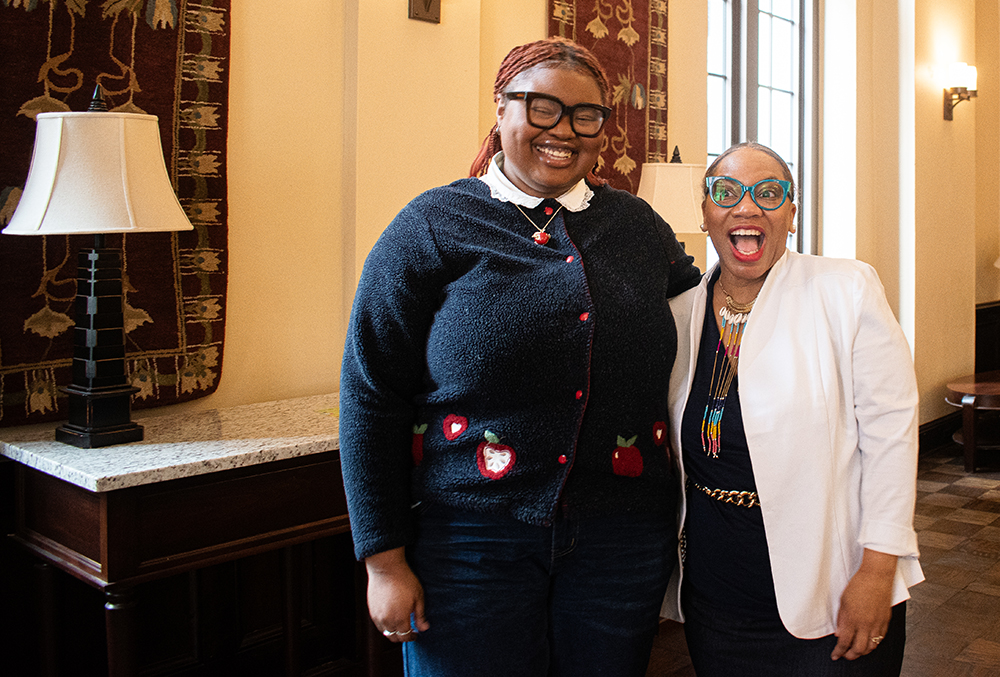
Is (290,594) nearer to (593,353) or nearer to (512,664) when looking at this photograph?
(512,664)

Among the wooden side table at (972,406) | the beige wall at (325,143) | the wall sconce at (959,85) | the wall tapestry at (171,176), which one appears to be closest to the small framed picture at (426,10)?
the beige wall at (325,143)

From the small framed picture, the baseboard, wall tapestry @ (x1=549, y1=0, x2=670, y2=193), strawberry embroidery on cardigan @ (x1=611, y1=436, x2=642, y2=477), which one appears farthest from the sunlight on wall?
strawberry embroidery on cardigan @ (x1=611, y1=436, x2=642, y2=477)

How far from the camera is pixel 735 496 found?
1.54m

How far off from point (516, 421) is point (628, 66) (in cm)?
275

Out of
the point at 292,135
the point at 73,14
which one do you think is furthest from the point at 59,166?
the point at 292,135

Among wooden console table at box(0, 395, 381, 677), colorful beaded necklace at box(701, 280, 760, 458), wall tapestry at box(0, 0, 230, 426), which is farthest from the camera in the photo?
wall tapestry at box(0, 0, 230, 426)

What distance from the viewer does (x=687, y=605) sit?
1.62m

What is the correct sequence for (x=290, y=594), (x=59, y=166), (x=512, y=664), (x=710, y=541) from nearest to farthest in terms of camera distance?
(x=512, y=664) < (x=710, y=541) < (x=59, y=166) < (x=290, y=594)

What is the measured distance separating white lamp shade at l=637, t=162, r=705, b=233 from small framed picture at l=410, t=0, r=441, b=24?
977 mm

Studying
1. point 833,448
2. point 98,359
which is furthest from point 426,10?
point 833,448

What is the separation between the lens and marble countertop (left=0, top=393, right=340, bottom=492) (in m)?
1.86

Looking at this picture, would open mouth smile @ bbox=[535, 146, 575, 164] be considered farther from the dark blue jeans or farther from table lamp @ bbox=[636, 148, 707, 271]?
table lamp @ bbox=[636, 148, 707, 271]

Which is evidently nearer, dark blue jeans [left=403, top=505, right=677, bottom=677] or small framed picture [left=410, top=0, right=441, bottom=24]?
dark blue jeans [left=403, top=505, right=677, bottom=677]

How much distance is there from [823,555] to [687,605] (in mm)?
274
